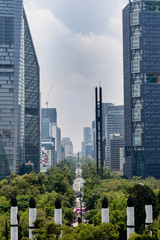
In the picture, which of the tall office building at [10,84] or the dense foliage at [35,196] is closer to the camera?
the dense foliage at [35,196]

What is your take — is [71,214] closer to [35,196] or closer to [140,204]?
[35,196]

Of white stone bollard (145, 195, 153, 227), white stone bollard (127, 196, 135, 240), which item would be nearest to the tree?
white stone bollard (145, 195, 153, 227)

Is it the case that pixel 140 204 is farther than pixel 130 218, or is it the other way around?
pixel 140 204

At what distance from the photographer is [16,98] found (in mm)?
182375

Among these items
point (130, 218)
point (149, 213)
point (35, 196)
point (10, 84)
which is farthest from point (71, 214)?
point (10, 84)

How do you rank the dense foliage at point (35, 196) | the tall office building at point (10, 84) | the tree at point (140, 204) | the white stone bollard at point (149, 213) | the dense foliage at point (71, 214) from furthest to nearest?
the tall office building at point (10, 84) → the dense foliage at point (35, 196) → the tree at point (140, 204) → the white stone bollard at point (149, 213) → the dense foliage at point (71, 214)

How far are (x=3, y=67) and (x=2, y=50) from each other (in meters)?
7.92

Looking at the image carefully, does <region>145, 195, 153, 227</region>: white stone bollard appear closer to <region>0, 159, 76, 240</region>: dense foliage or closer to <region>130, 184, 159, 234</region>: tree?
<region>130, 184, 159, 234</region>: tree

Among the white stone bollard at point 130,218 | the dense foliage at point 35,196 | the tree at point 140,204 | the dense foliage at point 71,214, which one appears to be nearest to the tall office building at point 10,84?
the dense foliage at point 35,196

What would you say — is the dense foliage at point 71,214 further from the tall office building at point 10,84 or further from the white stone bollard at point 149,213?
the tall office building at point 10,84

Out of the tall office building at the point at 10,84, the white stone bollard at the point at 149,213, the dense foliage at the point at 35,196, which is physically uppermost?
the tall office building at the point at 10,84

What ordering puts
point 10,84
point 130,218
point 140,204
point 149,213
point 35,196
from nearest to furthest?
1. point 130,218
2. point 149,213
3. point 140,204
4. point 35,196
5. point 10,84

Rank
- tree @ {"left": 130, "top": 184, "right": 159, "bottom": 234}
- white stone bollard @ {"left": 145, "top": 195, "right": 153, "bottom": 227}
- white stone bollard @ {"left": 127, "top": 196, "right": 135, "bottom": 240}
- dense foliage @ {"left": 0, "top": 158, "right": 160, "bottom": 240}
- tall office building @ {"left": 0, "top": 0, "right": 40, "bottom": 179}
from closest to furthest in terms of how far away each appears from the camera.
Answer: dense foliage @ {"left": 0, "top": 158, "right": 160, "bottom": 240}, white stone bollard @ {"left": 127, "top": 196, "right": 135, "bottom": 240}, white stone bollard @ {"left": 145, "top": 195, "right": 153, "bottom": 227}, tree @ {"left": 130, "top": 184, "right": 159, "bottom": 234}, tall office building @ {"left": 0, "top": 0, "right": 40, "bottom": 179}

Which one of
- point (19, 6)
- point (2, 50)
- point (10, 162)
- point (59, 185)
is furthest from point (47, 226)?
point (19, 6)
